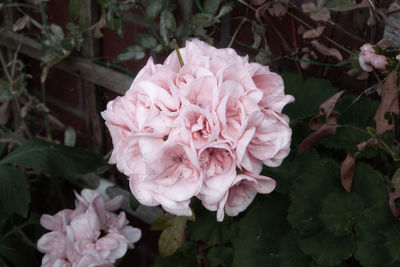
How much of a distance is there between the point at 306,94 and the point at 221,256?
392 mm

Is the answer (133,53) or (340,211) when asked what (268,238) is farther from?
(133,53)

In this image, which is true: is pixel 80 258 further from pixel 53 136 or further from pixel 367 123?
pixel 53 136

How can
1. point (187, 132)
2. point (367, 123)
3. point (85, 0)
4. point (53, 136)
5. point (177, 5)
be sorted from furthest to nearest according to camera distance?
1. point (53, 136)
2. point (85, 0)
3. point (177, 5)
4. point (367, 123)
5. point (187, 132)

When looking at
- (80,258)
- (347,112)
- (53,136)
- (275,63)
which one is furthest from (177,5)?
(53,136)

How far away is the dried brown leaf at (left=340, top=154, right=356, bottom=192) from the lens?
0.80 meters

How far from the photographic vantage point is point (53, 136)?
72.3 inches

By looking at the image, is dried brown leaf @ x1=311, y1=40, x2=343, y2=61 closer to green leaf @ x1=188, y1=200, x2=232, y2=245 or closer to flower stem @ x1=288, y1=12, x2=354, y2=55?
flower stem @ x1=288, y1=12, x2=354, y2=55

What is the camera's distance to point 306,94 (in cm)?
100

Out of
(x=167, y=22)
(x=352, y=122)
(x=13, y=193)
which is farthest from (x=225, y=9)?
(x=13, y=193)

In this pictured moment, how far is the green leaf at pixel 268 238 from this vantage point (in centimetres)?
89

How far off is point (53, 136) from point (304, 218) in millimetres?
1205

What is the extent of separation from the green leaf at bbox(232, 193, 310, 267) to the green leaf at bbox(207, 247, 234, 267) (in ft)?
0.56

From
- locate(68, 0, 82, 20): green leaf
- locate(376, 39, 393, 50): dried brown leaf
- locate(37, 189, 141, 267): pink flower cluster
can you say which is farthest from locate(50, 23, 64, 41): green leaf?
locate(376, 39, 393, 50): dried brown leaf

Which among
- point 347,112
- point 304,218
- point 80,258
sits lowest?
point 80,258
